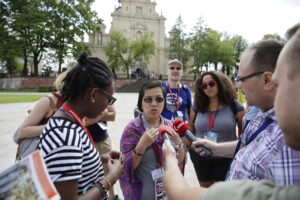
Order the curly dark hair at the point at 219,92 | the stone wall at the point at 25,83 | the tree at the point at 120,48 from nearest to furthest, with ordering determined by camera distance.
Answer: the curly dark hair at the point at 219,92, the stone wall at the point at 25,83, the tree at the point at 120,48

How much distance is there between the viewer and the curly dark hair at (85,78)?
1.74m

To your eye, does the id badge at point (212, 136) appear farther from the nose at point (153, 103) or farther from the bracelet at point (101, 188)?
the bracelet at point (101, 188)

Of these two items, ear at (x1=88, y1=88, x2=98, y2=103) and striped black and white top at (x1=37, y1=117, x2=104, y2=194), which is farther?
ear at (x1=88, y1=88, x2=98, y2=103)

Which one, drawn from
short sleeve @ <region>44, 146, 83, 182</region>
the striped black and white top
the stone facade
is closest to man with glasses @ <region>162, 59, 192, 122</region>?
the striped black and white top

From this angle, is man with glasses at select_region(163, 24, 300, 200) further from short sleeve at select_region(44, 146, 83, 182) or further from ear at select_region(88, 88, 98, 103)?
ear at select_region(88, 88, 98, 103)

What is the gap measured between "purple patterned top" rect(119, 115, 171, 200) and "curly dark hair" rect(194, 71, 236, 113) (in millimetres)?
1372

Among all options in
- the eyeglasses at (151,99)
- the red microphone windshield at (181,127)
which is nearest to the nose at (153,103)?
the eyeglasses at (151,99)

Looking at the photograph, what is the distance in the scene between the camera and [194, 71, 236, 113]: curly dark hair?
360 cm

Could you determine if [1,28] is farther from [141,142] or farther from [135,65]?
[141,142]

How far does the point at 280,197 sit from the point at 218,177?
8.69 feet

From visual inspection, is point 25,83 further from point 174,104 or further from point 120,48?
point 174,104

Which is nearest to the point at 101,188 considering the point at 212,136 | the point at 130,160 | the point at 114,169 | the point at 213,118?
the point at 114,169

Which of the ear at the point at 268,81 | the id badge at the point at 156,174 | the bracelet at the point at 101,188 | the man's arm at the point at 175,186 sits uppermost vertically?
the ear at the point at 268,81

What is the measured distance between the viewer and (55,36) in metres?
35.4
